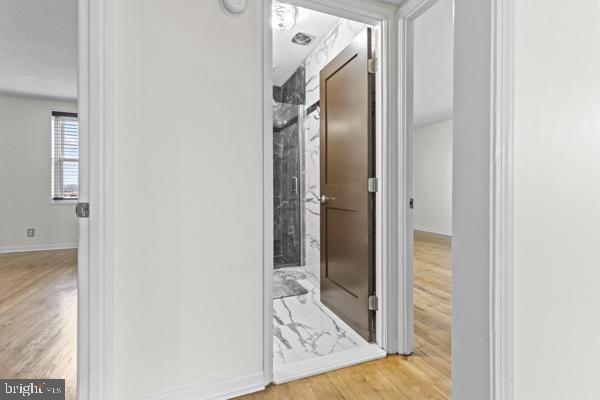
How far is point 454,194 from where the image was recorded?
29.7 inches

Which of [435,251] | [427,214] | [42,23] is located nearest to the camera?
[42,23]

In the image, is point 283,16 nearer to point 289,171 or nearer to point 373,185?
point 373,185

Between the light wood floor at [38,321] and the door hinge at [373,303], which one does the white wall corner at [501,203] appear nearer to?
the door hinge at [373,303]

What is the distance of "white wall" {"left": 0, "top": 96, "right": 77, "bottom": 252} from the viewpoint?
5.01m

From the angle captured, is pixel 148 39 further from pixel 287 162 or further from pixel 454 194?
pixel 287 162

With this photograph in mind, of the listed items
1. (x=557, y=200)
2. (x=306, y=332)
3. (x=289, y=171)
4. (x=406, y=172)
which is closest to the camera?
(x=557, y=200)

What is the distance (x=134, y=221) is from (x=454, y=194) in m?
1.27

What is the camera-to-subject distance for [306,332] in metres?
2.29

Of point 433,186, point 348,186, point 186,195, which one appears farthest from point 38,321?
point 433,186

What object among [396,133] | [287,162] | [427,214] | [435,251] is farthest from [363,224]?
[427,214]

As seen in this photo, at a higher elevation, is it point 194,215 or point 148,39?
point 148,39

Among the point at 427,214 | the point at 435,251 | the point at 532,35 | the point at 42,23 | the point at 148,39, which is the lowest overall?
the point at 435,251

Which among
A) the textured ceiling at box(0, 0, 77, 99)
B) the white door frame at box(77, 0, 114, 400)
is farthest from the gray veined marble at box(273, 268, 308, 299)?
the textured ceiling at box(0, 0, 77, 99)

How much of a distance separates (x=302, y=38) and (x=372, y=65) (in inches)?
51.8
